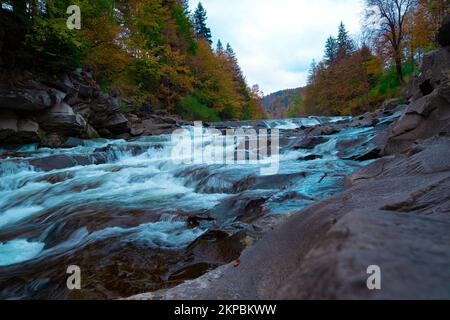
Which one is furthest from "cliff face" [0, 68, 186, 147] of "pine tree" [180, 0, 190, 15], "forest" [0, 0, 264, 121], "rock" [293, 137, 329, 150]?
"pine tree" [180, 0, 190, 15]

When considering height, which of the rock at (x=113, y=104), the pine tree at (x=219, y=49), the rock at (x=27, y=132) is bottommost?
the rock at (x=27, y=132)

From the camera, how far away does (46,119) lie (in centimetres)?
1173

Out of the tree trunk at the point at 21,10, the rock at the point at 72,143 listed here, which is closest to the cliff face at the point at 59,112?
the rock at the point at 72,143

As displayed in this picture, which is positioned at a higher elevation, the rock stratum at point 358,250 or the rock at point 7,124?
the rock at point 7,124

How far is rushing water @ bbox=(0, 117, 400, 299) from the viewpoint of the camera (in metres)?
3.17

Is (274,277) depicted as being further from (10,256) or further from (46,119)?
(46,119)

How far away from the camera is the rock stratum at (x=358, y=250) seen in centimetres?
87

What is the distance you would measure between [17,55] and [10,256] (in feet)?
31.9

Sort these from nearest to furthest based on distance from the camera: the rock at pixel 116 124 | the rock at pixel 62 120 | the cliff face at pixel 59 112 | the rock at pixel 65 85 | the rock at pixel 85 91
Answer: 1. the cliff face at pixel 59 112
2. the rock at pixel 62 120
3. the rock at pixel 65 85
4. the rock at pixel 85 91
5. the rock at pixel 116 124

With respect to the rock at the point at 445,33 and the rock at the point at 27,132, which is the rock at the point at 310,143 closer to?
the rock at the point at 445,33

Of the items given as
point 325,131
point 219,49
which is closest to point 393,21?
point 325,131

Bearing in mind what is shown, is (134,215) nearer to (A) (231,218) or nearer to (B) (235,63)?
(A) (231,218)

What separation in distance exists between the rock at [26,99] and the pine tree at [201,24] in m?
44.2

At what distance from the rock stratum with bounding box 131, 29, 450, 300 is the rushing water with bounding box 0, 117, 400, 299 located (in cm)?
95
